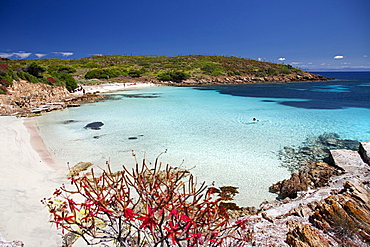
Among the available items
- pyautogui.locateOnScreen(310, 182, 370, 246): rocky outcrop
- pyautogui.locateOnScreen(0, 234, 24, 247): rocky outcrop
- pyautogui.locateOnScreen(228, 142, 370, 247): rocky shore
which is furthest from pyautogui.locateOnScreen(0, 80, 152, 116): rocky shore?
pyautogui.locateOnScreen(310, 182, 370, 246): rocky outcrop

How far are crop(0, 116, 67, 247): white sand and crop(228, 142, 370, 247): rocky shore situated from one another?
3665 millimetres

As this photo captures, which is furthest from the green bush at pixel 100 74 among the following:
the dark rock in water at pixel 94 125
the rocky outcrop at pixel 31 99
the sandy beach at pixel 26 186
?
the sandy beach at pixel 26 186

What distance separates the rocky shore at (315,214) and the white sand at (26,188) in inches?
144

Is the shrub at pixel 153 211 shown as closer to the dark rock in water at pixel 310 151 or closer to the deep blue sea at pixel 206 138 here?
the deep blue sea at pixel 206 138

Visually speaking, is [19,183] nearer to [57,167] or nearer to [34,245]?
[57,167]

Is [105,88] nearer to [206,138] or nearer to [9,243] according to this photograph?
[206,138]

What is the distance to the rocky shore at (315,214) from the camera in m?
3.23

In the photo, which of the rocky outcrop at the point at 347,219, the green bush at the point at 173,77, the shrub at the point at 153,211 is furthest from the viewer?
the green bush at the point at 173,77

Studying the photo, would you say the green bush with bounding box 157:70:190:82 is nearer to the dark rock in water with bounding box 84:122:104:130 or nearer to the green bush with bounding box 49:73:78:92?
the green bush with bounding box 49:73:78:92

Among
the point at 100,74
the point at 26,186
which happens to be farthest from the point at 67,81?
the point at 26,186

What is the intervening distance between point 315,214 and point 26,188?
6521mm

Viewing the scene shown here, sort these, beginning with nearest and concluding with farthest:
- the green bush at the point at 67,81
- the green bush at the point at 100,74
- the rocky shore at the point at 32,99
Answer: the rocky shore at the point at 32,99 < the green bush at the point at 67,81 < the green bush at the point at 100,74

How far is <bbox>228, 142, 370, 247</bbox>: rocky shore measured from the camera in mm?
3227

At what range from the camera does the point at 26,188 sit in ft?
18.0
